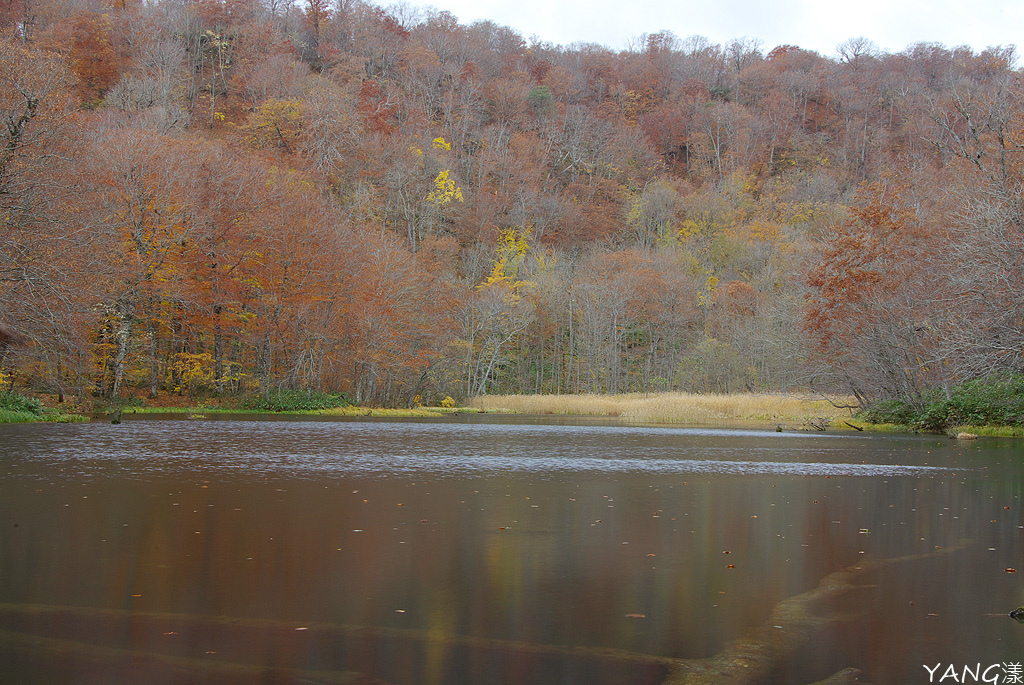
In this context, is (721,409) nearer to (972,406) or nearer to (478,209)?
(972,406)

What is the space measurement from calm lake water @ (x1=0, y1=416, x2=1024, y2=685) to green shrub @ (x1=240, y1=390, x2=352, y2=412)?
21569 mm

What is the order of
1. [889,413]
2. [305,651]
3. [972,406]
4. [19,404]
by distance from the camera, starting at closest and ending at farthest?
1. [305,651]
2. [19,404]
3. [972,406]
4. [889,413]

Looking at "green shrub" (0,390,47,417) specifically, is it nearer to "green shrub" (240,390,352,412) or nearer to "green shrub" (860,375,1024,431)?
"green shrub" (240,390,352,412)

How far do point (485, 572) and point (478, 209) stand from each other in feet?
209

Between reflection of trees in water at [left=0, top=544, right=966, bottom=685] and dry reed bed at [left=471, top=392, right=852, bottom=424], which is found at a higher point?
reflection of trees in water at [left=0, top=544, right=966, bottom=685]

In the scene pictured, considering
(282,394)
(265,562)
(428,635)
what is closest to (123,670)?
(428,635)

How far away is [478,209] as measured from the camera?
6912cm

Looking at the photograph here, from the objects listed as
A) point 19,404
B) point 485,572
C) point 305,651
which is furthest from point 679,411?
point 305,651

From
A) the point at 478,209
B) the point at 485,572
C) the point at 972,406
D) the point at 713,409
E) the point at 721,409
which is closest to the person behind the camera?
the point at 485,572

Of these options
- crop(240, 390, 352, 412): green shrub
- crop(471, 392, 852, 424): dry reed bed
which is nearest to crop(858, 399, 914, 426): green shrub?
crop(471, 392, 852, 424): dry reed bed

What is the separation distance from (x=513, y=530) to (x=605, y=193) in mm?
72815

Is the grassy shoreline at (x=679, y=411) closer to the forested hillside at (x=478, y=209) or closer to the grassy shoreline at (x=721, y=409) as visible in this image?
the grassy shoreline at (x=721, y=409)

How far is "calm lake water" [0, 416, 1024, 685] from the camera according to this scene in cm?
482

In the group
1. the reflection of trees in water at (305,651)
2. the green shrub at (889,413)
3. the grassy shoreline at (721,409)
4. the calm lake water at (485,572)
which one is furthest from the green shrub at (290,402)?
the reflection of trees in water at (305,651)
